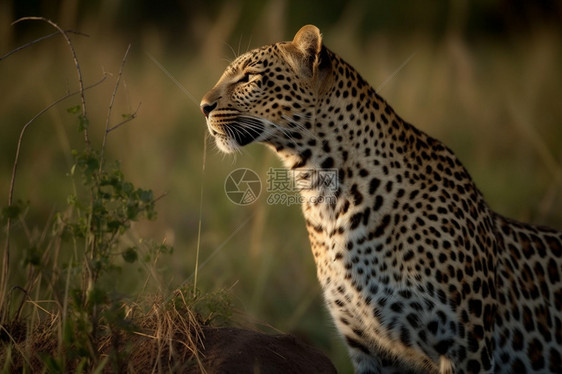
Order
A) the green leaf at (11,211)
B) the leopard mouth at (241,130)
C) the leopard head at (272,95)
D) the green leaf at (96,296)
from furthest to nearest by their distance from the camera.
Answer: the leopard mouth at (241,130) < the leopard head at (272,95) < the green leaf at (11,211) < the green leaf at (96,296)

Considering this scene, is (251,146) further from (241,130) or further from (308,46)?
(308,46)

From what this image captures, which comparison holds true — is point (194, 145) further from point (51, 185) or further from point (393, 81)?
point (393, 81)

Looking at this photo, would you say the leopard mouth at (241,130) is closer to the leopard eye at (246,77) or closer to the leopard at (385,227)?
the leopard at (385,227)

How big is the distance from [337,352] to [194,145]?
4.55 metres

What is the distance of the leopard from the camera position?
182 inches

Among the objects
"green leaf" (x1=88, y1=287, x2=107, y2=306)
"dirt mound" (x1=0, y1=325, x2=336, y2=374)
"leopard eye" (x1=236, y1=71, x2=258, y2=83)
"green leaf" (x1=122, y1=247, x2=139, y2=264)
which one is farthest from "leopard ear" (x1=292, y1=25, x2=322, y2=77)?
"green leaf" (x1=88, y1=287, x2=107, y2=306)

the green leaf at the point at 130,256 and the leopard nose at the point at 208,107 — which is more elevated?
the leopard nose at the point at 208,107

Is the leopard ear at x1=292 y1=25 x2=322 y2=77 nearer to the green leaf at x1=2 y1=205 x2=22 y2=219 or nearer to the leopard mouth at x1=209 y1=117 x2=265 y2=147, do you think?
the leopard mouth at x1=209 y1=117 x2=265 y2=147

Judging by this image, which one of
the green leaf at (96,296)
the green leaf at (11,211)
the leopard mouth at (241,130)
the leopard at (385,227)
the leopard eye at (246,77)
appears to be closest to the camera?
the green leaf at (96,296)

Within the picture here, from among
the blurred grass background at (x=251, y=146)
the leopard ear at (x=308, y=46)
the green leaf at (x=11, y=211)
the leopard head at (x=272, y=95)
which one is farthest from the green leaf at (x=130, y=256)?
the blurred grass background at (x=251, y=146)

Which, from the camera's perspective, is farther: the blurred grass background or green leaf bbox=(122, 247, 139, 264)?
the blurred grass background

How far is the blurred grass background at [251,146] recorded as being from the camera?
7789 millimetres

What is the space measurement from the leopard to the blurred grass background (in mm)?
1889

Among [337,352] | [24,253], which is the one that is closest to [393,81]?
[337,352]
